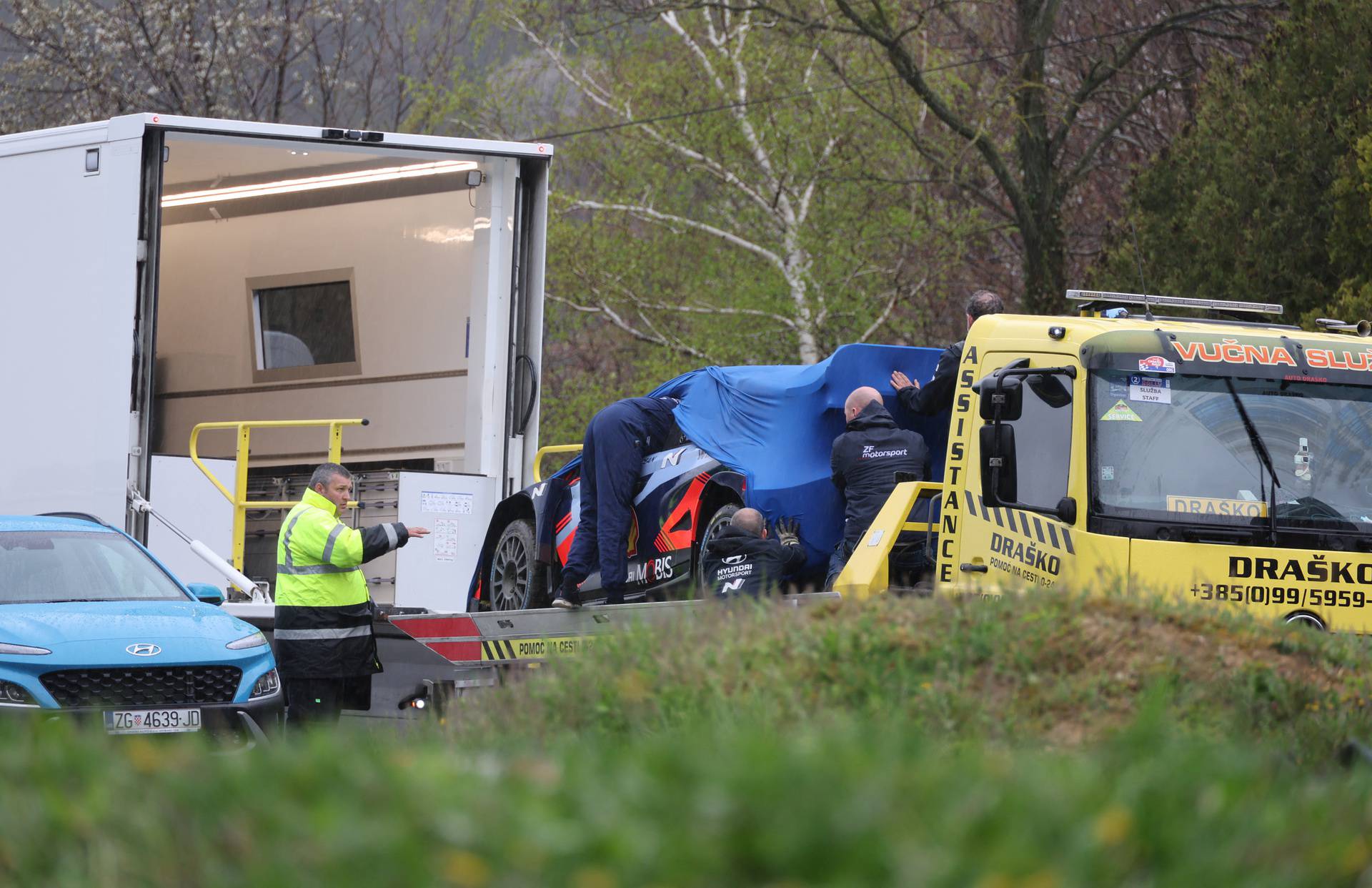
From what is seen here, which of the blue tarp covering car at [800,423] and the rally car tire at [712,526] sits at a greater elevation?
the blue tarp covering car at [800,423]

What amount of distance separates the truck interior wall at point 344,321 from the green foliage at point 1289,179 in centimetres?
784

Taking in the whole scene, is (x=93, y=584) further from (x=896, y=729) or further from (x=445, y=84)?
(x=445, y=84)

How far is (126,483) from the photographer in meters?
10.3

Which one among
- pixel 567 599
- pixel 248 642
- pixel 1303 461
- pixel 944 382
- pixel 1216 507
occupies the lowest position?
pixel 248 642

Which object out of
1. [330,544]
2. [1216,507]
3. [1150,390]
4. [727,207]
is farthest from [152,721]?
[727,207]

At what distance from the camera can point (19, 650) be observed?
822 centimetres

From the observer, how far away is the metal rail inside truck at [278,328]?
406 inches

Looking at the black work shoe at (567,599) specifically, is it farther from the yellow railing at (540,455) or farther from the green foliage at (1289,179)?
the green foliage at (1289,179)

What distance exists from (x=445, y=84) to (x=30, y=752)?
97.0ft

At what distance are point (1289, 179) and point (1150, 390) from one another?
372 inches

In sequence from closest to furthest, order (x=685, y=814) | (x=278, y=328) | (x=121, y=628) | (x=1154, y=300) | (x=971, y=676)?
(x=685, y=814), (x=971, y=676), (x=121, y=628), (x=1154, y=300), (x=278, y=328)

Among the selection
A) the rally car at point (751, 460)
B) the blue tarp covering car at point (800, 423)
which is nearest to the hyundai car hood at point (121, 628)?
the rally car at point (751, 460)

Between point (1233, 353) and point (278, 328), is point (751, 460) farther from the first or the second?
point (278, 328)

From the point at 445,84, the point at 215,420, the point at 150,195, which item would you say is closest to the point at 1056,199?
the point at 215,420
